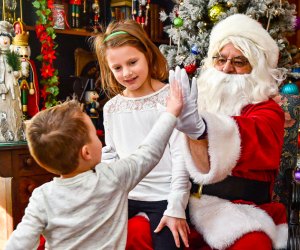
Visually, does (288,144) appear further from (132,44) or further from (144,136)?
(132,44)

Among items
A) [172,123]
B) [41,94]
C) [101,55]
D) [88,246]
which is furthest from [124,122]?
[41,94]

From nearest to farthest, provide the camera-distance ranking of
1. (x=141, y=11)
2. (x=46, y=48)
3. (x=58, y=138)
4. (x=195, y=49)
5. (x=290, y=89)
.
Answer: (x=58, y=138), (x=46, y=48), (x=195, y=49), (x=290, y=89), (x=141, y=11)

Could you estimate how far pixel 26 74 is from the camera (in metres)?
2.62

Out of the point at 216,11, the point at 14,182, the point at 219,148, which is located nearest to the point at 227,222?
the point at 219,148

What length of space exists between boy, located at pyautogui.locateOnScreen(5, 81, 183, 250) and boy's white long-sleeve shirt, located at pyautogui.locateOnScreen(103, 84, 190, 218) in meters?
0.26

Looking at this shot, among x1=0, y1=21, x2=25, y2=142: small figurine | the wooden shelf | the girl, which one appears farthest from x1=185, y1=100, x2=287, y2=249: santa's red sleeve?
the wooden shelf

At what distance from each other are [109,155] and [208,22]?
77.8 inches

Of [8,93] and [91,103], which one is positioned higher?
[8,93]

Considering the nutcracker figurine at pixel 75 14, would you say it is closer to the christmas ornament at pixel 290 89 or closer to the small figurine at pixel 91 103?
the small figurine at pixel 91 103

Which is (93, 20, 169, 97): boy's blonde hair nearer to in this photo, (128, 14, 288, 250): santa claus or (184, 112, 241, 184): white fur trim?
(128, 14, 288, 250): santa claus

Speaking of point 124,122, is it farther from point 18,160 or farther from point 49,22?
point 49,22

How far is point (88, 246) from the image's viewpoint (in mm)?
1212

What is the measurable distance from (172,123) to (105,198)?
12.2 inches

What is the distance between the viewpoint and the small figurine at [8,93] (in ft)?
8.14
